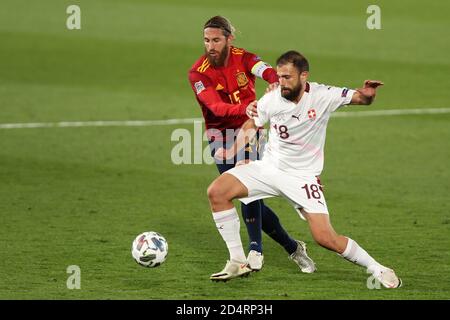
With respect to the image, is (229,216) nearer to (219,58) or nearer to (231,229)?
(231,229)

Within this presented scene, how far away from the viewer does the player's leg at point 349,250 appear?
857 cm

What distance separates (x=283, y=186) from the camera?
8820mm

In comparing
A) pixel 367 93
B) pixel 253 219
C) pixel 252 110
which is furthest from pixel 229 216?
pixel 367 93

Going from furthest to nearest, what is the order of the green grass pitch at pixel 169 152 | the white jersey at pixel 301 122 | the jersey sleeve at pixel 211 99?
the green grass pitch at pixel 169 152 → the jersey sleeve at pixel 211 99 → the white jersey at pixel 301 122

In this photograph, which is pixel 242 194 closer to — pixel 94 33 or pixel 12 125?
pixel 12 125

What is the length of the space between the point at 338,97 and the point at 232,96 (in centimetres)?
123

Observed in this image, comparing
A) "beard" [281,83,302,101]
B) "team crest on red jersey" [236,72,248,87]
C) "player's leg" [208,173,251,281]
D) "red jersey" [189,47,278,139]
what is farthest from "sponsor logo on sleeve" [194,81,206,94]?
"beard" [281,83,302,101]

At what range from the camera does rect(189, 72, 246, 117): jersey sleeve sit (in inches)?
358

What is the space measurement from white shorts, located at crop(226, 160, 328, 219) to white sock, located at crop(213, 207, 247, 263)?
0.59 ft

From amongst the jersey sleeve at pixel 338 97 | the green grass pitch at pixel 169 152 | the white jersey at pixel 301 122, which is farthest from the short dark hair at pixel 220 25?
the green grass pitch at pixel 169 152

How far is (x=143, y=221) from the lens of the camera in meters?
11.3

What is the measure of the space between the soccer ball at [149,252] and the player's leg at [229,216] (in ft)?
1.62

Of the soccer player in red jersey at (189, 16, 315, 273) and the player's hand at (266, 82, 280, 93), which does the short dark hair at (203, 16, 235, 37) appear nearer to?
the soccer player in red jersey at (189, 16, 315, 273)

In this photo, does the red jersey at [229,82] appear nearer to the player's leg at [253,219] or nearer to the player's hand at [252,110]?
the player's leg at [253,219]
